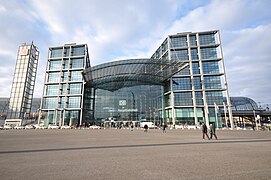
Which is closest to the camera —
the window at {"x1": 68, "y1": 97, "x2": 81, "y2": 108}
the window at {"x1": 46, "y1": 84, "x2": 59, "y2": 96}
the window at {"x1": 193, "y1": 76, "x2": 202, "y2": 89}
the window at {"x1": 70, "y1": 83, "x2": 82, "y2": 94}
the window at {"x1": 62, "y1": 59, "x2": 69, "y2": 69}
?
the window at {"x1": 193, "y1": 76, "x2": 202, "y2": 89}

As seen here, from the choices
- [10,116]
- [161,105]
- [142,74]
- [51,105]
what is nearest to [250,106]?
[161,105]

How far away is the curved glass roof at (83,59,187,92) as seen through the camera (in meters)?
48.8

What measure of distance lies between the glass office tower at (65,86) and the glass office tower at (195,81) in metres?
34.1

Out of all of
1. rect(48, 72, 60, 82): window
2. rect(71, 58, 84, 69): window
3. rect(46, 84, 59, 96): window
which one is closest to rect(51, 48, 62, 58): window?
rect(71, 58, 84, 69): window

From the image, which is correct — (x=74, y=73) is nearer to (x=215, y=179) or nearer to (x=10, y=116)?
(x=10, y=116)

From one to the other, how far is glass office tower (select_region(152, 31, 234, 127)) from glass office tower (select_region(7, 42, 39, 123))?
227 feet

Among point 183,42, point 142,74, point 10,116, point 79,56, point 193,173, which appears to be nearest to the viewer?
point 193,173

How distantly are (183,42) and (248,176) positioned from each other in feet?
205

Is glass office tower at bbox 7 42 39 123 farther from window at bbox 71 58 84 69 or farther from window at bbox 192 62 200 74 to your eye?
window at bbox 192 62 200 74

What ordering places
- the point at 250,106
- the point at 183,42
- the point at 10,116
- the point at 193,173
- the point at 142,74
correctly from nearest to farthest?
the point at 193,173 → the point at 142,74 → the point at 183,42 → the point at 10,116 → the point at 250,106

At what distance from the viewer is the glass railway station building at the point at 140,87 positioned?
177 feet

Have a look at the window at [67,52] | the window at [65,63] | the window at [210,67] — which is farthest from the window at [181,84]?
the window at [67,52]

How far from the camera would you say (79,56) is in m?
64.8

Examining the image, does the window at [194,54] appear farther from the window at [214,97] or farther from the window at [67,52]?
the window at [67,52]
